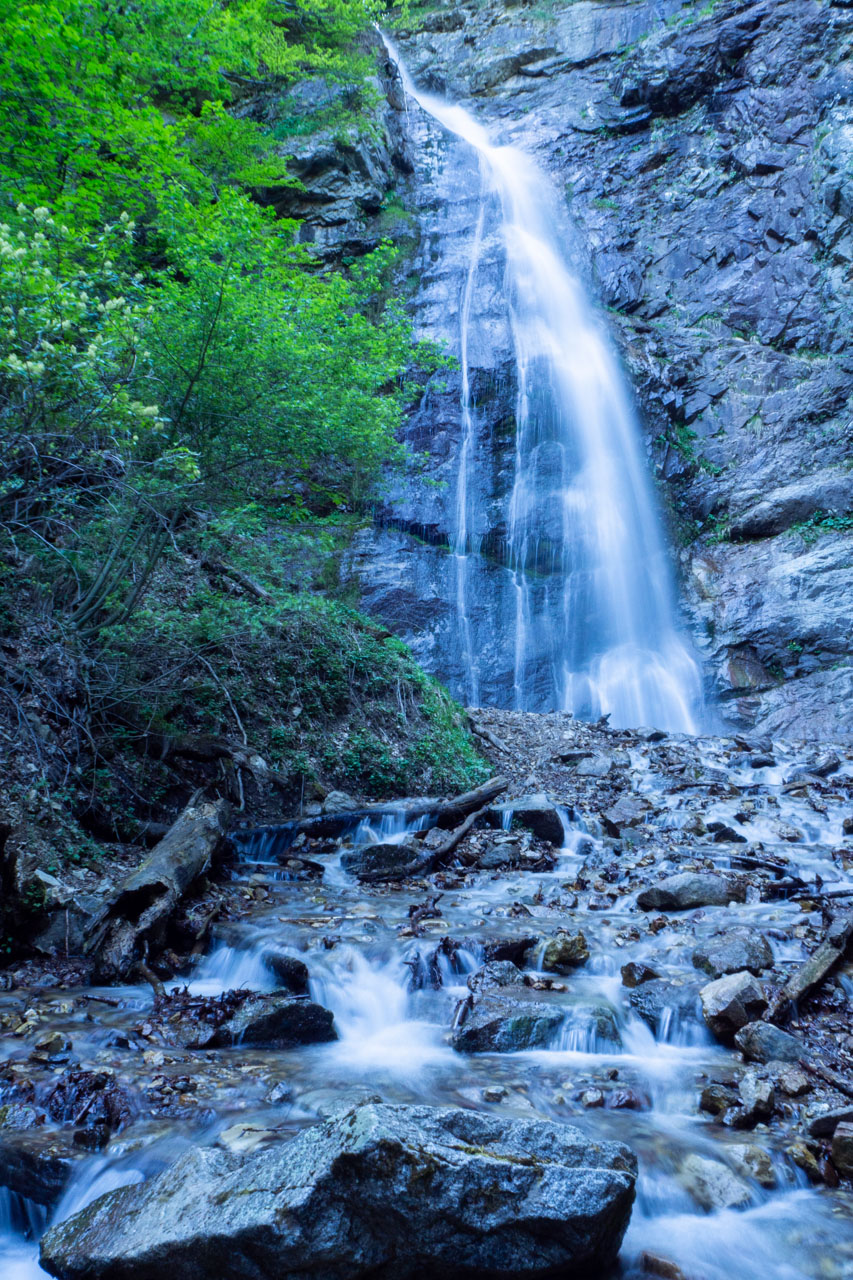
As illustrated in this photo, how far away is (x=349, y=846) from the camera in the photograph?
24.2 ft

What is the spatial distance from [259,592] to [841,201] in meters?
20.7

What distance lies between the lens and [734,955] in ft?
14.4

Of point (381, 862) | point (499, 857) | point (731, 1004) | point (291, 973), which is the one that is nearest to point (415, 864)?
point (381, 862)

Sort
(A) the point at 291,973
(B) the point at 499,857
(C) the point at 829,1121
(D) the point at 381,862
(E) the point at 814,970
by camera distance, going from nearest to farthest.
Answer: (C) the point at 829,1121
(E) the point at 814,970
(A) the point at 291,973
(D) the point at 381,862
(B) the point at 499,857

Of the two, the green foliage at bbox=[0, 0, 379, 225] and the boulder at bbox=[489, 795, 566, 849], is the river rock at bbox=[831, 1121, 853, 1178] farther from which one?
the green foliage at bbox=[0, 0, 379, 225]

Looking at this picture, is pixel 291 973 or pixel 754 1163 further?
pixel 291 973

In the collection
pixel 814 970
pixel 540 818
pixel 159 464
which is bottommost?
pixel 814 970

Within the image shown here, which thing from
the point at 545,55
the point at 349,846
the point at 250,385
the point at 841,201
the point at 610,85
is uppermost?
the point at 545,55

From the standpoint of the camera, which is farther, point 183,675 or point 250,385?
point 183,675

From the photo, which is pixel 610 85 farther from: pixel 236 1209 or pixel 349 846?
pixel 236 1209

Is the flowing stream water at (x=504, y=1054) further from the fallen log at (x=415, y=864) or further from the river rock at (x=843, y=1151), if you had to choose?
the fallen log at (x=415, y=864)

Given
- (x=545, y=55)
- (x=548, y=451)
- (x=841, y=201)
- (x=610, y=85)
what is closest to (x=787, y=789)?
(x=548, y=451)

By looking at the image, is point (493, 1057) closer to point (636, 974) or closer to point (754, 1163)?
point (636, 974)

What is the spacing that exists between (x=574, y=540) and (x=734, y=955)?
15066 millimetres
